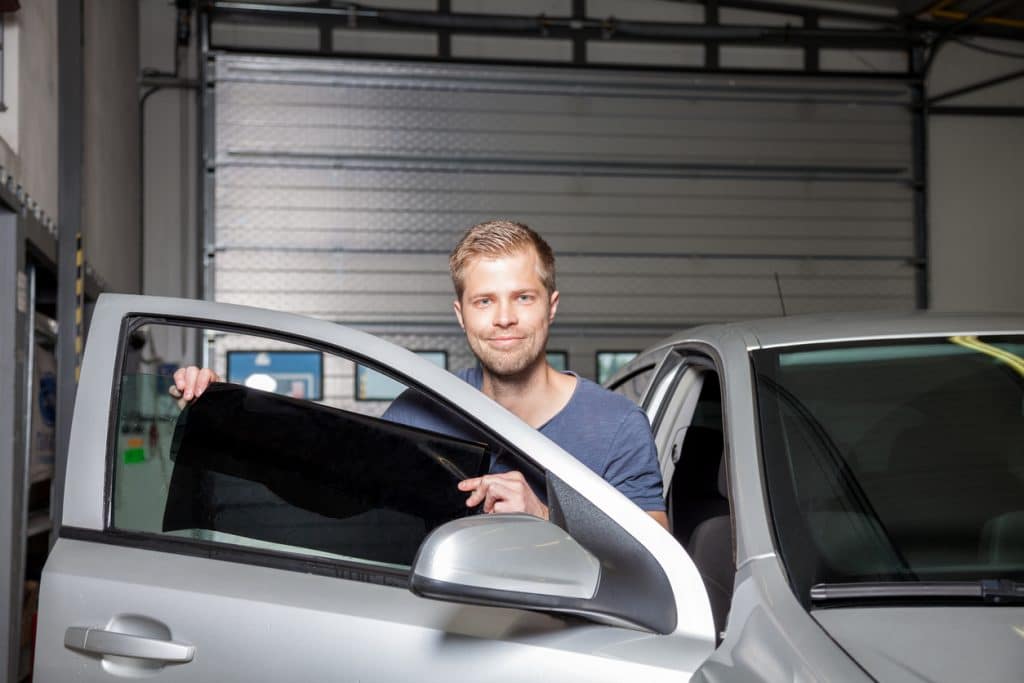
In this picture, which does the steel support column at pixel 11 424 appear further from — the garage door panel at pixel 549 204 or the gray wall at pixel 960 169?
the gray wall at pixel 960 169

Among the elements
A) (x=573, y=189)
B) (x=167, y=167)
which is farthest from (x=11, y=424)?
(x=573, y=189)

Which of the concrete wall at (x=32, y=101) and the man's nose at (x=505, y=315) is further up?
the concrete wall at (x=32, y=101)

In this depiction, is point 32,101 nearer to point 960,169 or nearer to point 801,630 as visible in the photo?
point 801,630

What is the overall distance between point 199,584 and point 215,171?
29.0 ft

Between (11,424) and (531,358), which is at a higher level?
(531,358)

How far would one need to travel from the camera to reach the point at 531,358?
200cm

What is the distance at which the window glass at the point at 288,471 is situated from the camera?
1695 mm

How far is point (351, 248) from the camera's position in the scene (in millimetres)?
10188

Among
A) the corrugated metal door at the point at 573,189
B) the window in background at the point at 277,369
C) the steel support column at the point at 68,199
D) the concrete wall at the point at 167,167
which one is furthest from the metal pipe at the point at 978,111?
the steel support column at the point at 68,199

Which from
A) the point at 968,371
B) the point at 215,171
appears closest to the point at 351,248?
the point at 215,171

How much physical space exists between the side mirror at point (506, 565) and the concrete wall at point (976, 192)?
10.8 meters

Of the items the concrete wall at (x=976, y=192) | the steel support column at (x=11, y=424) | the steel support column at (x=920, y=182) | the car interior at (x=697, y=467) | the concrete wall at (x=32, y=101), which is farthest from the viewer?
the concrete wall at (x=976, y=192)

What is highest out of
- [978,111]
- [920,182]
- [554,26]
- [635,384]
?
Result: [554,26]

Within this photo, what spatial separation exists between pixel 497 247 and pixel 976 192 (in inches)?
425
